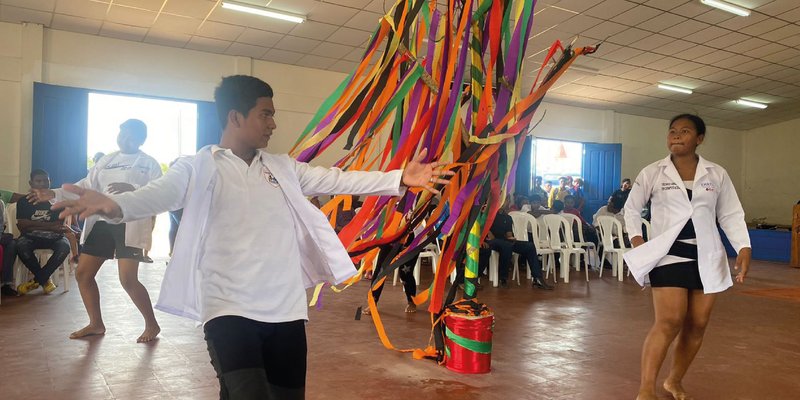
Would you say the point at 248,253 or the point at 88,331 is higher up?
the point at 248,253

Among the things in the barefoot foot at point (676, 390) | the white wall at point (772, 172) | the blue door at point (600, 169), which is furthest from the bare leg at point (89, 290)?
the white wall at point (772, 172)

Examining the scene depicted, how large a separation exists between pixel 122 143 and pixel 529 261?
4.94 m

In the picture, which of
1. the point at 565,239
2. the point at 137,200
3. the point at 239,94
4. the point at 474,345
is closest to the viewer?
the point at 137,200

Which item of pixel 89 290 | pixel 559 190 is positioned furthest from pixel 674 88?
pixel 89 290

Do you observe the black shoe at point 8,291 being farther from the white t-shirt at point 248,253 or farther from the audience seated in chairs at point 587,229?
the audience seated in chairs at point 587,229

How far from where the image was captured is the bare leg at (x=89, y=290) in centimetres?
388

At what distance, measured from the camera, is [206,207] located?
1738 mm

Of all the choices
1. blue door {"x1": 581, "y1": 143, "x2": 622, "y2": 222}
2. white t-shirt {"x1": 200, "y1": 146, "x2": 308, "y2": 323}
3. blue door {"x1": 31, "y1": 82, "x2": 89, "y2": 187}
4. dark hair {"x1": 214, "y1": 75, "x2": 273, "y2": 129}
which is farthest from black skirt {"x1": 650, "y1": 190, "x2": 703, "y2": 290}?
blue door {"x1": 581, "y1": 143, "x2": 622, "y2": 222}

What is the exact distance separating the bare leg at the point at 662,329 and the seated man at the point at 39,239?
546 cm

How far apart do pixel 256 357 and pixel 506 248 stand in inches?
231

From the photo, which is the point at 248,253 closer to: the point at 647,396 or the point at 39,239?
the point at 647,396

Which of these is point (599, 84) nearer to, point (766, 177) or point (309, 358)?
point (766, 177)

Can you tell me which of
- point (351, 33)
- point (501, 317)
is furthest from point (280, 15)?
point (501, 317)

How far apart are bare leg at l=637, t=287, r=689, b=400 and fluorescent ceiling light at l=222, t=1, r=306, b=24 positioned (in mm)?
7123
